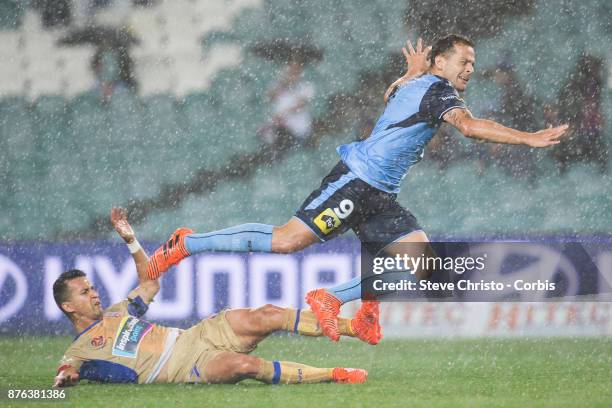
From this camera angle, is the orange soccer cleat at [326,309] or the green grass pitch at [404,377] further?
the orange soccer cleat at [326,309]

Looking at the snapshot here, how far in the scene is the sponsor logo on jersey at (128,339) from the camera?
5.32 meters

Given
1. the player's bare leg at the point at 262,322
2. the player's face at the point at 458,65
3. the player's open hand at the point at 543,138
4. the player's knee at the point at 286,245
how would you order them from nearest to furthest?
the player's open hand at the point at 543,138 → the player's bare leg at the point at 262,322 → the player's knee at the point at 286,245 → the player's face at the point at 458,65

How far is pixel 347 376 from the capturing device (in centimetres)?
555

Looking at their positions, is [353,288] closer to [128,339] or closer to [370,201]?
[370,201]

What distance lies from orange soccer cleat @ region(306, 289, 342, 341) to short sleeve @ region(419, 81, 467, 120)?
3.65 ft

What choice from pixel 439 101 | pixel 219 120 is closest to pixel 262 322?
pixel 439 101

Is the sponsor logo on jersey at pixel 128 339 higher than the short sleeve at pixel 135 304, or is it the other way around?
the short sleeve at pixel 135 304

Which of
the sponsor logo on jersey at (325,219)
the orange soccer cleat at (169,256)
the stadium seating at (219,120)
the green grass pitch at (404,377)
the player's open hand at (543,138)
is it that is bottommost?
the green grass pitch at (404,377)

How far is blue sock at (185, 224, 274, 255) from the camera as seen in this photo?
572cm

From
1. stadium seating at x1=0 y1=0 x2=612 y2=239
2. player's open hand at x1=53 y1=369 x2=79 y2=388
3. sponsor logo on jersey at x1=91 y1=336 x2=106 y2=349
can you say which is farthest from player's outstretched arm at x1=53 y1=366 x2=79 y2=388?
stadium seating at x1=0 y1=0 x2=612 y2=239

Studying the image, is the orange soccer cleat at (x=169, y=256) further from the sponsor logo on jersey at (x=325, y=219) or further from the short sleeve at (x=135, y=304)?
the sponsor logo on jersey at (x=325, y=219)

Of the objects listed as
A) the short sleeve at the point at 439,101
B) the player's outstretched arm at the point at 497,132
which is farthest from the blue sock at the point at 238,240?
the player's outstretched arm at the point at 497,132

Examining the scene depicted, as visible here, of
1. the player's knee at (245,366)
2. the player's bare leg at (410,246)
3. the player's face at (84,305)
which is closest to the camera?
the player's knee at (245,366)

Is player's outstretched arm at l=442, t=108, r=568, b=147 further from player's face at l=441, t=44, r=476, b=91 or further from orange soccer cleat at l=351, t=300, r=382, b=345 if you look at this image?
orange soccer cleat at l=351, t=300, r=382, b=345
